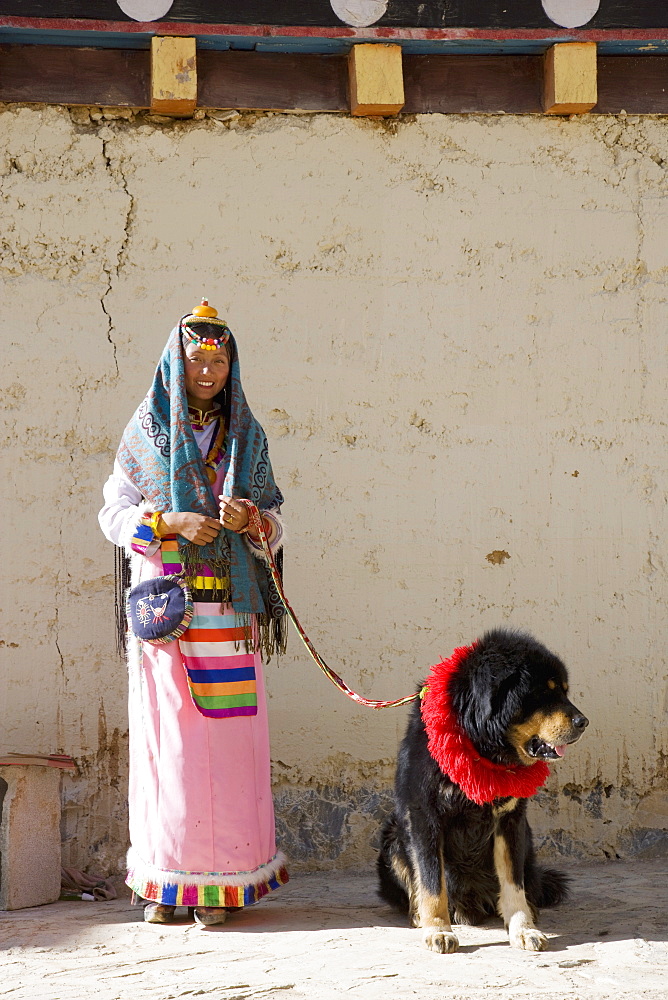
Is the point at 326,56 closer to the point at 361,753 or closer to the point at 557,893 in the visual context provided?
the point at 361,753

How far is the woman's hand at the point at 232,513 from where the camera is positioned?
336 cm

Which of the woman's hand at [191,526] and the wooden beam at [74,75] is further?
the wooden beam at [74,75]

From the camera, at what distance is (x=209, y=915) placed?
3.36 meters

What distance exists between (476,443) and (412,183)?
1.18m

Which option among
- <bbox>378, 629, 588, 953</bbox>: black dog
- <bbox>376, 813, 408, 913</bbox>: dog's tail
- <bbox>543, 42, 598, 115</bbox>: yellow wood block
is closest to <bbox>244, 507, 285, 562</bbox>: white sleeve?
<bbox>378, 629, 588, 953</bbox>: black dog

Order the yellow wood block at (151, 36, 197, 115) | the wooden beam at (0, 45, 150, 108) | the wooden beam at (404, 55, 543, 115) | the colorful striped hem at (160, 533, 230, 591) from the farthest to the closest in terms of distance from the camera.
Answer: the wooden beam at (404, 55, 543, 115) → the wooden beam at (0, 45, 150, 108) → the yellow wood block at (151, 36, 197, 115) → the colorful striped hem at (160, 533, 230, 591)

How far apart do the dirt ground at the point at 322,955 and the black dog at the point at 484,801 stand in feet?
0.34

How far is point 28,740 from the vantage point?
13.9 ft

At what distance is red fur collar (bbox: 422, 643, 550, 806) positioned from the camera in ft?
10.2

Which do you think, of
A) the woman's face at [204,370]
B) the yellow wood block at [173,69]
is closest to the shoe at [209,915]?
the woman's face at [204,370]

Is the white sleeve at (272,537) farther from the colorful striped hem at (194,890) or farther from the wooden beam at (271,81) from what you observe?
the wooden beam at (271,81)

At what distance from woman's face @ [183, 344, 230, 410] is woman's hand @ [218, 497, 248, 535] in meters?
0.38

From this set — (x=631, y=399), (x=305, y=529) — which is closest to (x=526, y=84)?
(x=631, y=399)

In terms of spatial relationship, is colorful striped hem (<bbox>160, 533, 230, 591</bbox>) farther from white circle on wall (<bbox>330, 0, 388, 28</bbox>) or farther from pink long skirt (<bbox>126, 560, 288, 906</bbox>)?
white circle on wall (<bbox>330, 0, 388, 28</bbox>)
